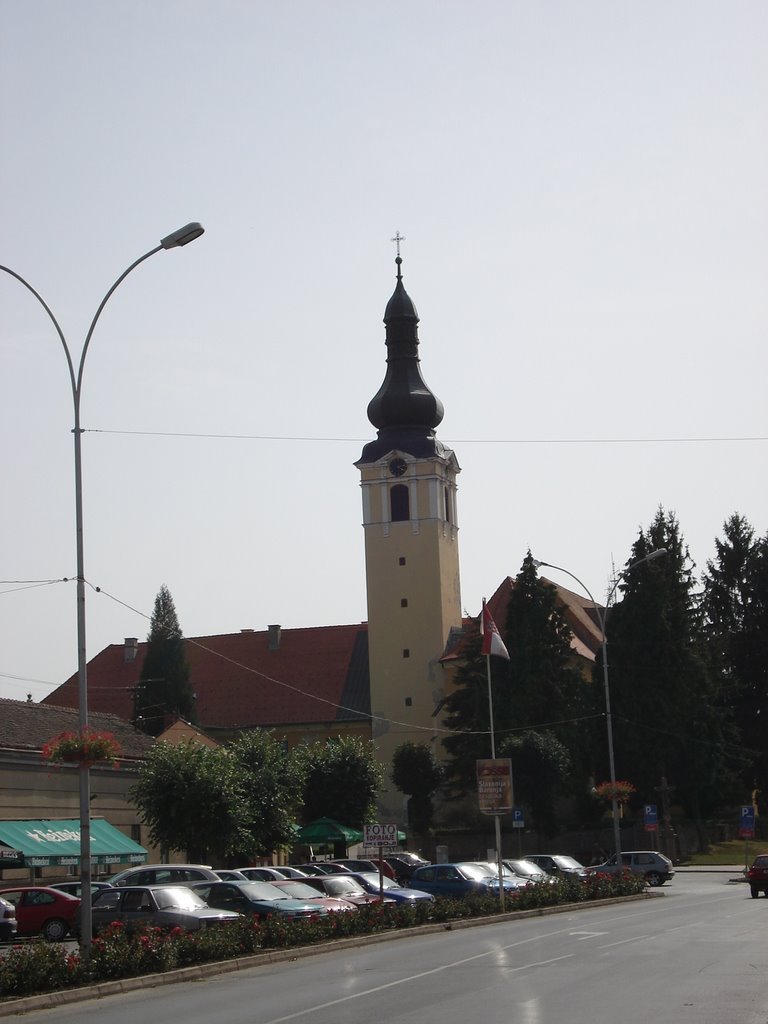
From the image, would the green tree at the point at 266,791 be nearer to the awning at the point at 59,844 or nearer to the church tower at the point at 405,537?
the awning at the point at 59,844

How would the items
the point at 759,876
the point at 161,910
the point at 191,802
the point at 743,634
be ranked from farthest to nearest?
the point at 743,634 < the point at 191,802 < the point at 759,876 < the point at 161,910

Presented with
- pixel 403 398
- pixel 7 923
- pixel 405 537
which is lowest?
pixel 7 923

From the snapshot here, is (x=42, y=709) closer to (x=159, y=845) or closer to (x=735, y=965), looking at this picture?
(x=159, y=845)

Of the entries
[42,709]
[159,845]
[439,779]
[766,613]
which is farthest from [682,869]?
[42,709]

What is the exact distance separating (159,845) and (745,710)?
41.8 metres

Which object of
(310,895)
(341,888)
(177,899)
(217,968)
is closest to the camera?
(217,968)

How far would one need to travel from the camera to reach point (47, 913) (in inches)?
1228

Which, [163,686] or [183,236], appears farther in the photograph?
[163,686]

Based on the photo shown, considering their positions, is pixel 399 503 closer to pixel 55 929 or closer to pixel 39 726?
pixel 39 726

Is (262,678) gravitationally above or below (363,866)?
above

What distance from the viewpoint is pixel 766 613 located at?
260ft

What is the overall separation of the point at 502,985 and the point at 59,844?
2456 cm

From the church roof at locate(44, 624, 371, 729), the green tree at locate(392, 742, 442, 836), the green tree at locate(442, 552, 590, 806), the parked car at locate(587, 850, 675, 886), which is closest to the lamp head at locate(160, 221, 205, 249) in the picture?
the parked car at locate(587, 850, 675, 886)

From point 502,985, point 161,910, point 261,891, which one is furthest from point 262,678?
point 502,985
